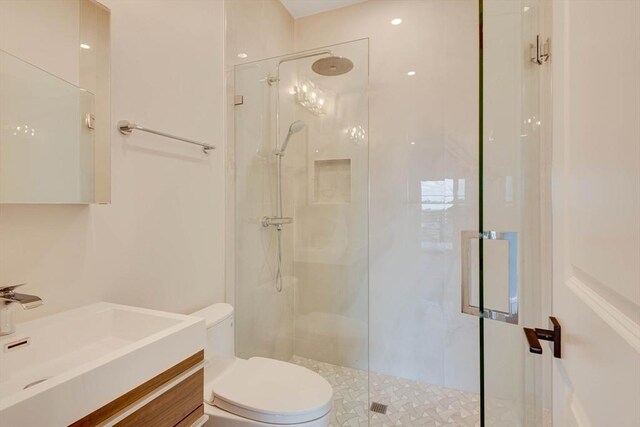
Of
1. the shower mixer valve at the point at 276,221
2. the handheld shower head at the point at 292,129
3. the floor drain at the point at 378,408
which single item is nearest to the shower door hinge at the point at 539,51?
the handheld shower head at the point at 292,129

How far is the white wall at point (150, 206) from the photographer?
1.04 meters

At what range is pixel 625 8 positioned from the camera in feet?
1.17

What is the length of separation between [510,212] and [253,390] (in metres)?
1.22

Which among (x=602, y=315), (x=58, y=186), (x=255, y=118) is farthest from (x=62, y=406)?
(x=255, y=118)

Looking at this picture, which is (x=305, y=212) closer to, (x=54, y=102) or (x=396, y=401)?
(x=396, y=401)

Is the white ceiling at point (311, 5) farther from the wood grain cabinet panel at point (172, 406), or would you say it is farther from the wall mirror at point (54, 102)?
the wood grain cabinet panel at point (172, 406)

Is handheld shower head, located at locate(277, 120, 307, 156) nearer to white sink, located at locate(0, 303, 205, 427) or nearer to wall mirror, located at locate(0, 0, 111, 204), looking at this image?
wall mirror, located at locate(0, 0, 111, 204)

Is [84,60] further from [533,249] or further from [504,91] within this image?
[533,249]

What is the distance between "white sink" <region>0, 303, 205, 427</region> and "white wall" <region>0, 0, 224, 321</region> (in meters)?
0.12

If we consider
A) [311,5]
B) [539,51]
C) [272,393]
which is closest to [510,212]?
[539,51]

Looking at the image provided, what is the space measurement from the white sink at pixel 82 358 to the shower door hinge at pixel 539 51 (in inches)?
51.6

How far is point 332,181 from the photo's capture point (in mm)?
2355

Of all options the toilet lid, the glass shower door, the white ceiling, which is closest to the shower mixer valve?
the toilet lid

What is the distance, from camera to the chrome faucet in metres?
0.86
